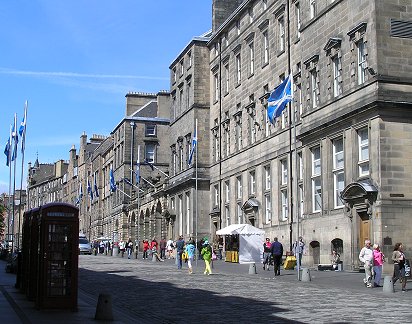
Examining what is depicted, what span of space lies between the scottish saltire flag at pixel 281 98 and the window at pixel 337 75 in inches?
195

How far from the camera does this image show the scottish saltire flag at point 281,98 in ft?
103

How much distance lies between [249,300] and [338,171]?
17521 millimetres

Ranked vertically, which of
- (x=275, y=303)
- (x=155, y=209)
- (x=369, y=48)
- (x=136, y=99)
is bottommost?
(x=275, y=303)

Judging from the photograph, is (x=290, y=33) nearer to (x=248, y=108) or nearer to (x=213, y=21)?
(x=248, y=108)

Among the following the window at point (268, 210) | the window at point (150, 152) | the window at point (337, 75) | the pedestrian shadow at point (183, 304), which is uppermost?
the window at point (150, 152)

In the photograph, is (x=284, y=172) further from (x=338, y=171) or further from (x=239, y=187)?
(x=338, y=171)

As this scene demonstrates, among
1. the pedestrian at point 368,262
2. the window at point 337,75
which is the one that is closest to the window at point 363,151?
the window at point 337,75

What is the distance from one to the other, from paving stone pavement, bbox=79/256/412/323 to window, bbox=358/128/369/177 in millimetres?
5775

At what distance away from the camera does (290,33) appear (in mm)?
45781

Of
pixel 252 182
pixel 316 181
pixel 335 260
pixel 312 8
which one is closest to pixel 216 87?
pixel 252 182

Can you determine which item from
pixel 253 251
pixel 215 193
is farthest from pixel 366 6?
pixel 215 193

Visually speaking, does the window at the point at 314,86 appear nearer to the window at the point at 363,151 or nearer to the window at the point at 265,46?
the window at the point at 363,151

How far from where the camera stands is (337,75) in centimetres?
3644

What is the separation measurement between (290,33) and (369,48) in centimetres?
1342
